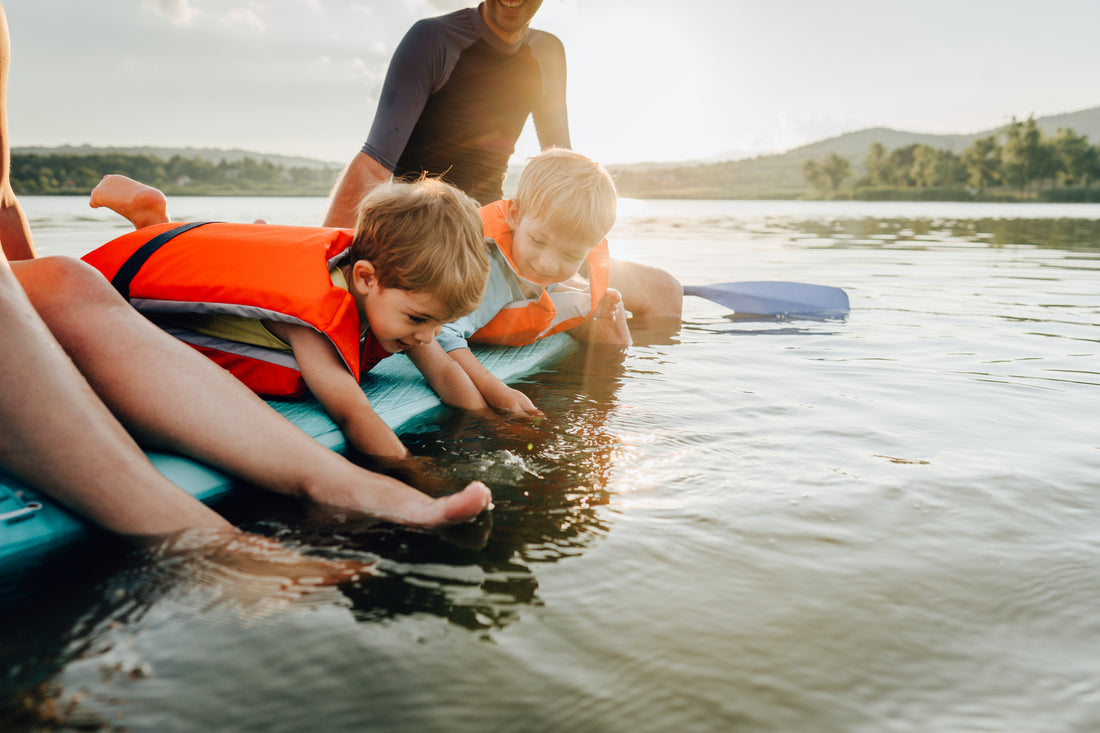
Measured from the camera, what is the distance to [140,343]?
5.79 feet

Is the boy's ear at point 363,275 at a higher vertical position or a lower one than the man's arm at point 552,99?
lower

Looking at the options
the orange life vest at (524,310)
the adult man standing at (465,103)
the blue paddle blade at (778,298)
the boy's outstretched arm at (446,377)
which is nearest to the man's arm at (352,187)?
the adult man standing at (465,103)

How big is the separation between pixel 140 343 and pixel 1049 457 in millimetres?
2504

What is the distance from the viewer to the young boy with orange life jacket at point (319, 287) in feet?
7.01

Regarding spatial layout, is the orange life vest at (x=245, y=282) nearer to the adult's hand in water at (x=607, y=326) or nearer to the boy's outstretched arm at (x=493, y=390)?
the boy's outstretched arm at (x=493, y=390)

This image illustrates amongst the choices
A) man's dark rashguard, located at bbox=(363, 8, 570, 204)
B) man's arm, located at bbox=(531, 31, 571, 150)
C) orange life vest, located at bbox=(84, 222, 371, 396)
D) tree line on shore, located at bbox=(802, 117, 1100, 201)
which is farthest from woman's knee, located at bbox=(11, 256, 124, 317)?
tree line on shore, located at bbox=(802, 117, 1100, 201)

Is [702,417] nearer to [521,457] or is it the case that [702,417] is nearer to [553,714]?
[521,457]

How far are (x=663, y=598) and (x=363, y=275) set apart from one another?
1326mm

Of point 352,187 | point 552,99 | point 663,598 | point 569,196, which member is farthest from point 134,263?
point 552,99

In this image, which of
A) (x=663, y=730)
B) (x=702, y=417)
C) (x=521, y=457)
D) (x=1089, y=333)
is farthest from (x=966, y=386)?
(x=663, y=730)

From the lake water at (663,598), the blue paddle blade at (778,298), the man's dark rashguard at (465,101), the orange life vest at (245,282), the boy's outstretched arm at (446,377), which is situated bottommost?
the lake water at (663,598)

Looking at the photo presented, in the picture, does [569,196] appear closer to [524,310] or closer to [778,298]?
[524,310]

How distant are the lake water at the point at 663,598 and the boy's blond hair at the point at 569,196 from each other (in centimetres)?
77

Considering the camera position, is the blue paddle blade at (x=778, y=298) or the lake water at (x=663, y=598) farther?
the blue paddle blade at (x=778, y=298)
